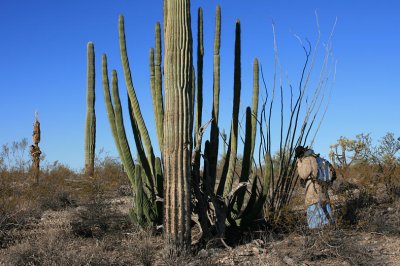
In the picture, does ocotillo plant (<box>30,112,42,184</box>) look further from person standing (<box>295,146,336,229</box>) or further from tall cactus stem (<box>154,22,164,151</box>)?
person standing (<box>295,146,336,229</box>)

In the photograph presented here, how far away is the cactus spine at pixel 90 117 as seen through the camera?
14.4m

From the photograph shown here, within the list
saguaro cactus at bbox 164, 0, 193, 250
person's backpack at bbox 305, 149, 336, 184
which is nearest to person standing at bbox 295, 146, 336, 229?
person's backpack at bbox 305, 149, 336, 184

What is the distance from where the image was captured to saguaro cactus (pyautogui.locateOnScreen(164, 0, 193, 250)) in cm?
708

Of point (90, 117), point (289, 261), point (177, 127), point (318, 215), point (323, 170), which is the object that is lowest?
point (289, 261)

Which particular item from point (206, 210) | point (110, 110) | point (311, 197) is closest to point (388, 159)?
point (311, 197)

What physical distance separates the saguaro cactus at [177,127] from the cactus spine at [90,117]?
749 centimetres

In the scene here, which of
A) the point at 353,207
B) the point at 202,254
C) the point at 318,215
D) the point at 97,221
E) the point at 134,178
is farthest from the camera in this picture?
the point at 97,221

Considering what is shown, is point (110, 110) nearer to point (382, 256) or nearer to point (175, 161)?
point (175, 161)

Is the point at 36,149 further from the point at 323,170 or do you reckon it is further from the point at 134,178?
the point at 323,170

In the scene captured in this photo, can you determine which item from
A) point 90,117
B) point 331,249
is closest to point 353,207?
point 331,249

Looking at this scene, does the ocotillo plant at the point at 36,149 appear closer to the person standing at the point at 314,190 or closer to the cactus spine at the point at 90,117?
the cactus spine at the point at 90,117

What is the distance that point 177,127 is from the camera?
707 centimetres

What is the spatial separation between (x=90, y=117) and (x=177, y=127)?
327 inches

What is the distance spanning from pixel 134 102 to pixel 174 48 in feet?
6.31
